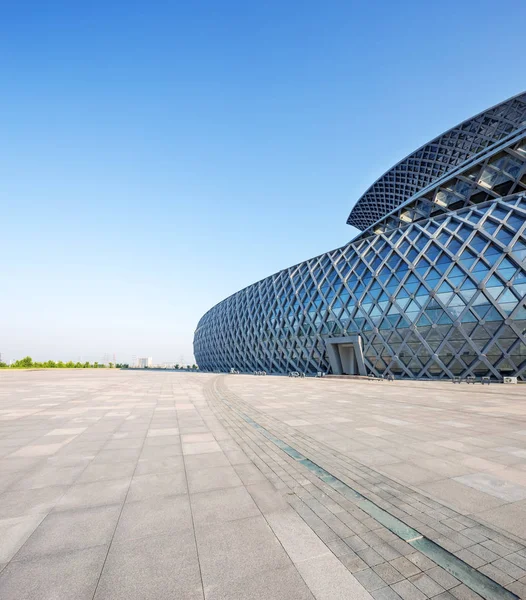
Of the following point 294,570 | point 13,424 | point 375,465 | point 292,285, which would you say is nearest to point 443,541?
point 294,570

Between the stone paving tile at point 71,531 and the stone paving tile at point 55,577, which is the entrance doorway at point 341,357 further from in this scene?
the stone paving tile at point 55,577

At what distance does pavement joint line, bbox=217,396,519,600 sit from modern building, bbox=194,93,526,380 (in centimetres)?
3031

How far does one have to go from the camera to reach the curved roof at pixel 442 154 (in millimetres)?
58156

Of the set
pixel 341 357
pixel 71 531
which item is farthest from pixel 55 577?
pixel 341 357

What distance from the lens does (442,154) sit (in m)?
Result: 70.2

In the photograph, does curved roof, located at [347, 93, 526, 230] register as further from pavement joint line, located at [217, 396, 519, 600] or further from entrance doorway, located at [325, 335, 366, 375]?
pavement joint line, located at [217, 396, 519, 600]

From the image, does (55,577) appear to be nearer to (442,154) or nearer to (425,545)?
(425,545)

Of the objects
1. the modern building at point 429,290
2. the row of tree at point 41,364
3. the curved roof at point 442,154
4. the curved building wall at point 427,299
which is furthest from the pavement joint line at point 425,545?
the row of tree at point 41,364

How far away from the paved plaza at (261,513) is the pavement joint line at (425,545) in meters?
0.02

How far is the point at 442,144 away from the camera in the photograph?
68938mm

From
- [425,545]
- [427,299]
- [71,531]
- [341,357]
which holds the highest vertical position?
[427,299]

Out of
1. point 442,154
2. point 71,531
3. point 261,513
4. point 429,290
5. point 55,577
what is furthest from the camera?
point 442,154

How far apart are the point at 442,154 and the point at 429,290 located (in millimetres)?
53272

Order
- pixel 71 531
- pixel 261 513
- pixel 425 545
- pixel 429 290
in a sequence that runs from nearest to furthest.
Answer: pixel 425 545, pixel 71 531, pixel 261 513, pixel 429 290
